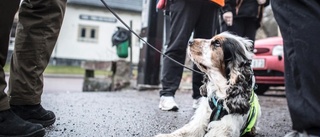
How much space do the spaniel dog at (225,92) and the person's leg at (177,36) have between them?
3.73 feet

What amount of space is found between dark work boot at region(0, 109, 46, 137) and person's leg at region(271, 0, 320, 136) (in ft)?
5.01

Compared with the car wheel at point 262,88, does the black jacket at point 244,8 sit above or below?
above

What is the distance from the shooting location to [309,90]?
2.09m

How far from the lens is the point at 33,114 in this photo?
8.70ft

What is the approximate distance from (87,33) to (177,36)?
29.1 meters

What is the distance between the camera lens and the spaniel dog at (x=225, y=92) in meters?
2.45

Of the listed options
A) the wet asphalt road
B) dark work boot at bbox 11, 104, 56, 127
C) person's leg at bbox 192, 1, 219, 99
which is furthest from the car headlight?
dark work boot at bbox 11, 104, 56, 127

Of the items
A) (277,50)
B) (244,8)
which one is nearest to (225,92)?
(244,8)

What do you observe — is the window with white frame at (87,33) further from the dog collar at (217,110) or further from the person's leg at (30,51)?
the dog collar at (217,110)

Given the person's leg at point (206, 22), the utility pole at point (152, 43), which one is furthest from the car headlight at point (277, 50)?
the person's leg at point (206, 22)

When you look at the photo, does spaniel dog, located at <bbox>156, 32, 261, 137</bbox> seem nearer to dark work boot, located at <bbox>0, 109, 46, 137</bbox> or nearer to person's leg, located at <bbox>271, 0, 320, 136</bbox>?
person's leg, located at <bbox>271, 0, 320, 136</bbox>

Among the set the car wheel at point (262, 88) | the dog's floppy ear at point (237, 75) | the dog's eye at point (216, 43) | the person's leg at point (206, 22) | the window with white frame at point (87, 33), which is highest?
the window with white frame at point (87, 33)

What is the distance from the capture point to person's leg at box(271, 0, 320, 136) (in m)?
2.07

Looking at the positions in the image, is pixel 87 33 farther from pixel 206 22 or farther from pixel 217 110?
pixel 217 110
